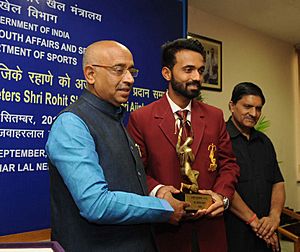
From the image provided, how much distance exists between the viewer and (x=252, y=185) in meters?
2.03

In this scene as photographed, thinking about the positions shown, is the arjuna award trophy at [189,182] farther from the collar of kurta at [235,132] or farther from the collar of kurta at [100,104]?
the collar of kurta at [235,132]

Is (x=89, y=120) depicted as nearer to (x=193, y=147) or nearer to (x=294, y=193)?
(x=193, y=147)

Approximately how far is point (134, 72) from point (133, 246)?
62 centimetres

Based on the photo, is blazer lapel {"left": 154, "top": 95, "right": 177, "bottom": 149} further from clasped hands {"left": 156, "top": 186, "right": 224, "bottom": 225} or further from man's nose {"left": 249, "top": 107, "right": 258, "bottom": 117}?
man's nose {"left": 249, "top": 107, "right": 258, "bottom": 117}

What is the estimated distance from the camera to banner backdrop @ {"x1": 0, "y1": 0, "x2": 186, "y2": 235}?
74.8 inches

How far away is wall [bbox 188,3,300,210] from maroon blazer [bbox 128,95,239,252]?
2.59 m

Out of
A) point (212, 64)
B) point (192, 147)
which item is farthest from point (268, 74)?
point (192, 147)

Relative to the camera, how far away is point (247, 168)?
6.69 ft

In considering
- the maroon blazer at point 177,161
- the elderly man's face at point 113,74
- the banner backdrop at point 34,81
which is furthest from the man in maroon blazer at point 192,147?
the banner backdrop at point 34,81

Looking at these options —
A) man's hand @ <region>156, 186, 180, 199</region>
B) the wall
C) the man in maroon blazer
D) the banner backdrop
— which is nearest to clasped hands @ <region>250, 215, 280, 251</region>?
the man in maroon blazer

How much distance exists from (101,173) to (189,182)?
1.68ft

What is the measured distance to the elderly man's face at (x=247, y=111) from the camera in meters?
2.15

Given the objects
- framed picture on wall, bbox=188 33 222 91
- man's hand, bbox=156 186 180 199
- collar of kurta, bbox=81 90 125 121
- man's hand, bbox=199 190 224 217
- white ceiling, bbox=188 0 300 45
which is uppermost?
white ceiling, bbox=188 0 300 45

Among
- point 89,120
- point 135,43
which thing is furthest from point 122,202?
point 135,43
